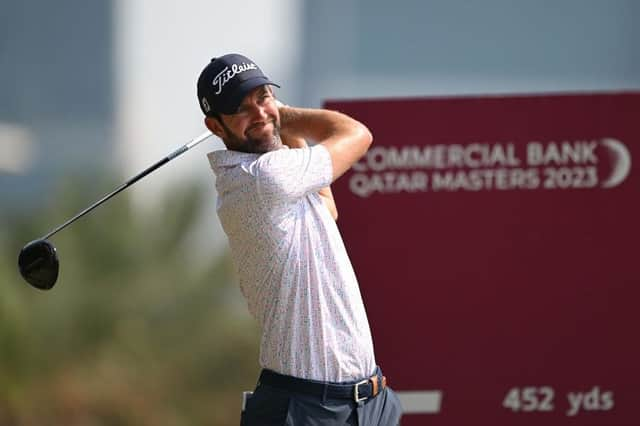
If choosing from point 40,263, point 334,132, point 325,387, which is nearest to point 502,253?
point 334,132

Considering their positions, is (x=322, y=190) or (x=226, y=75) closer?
(x=226, y=75)

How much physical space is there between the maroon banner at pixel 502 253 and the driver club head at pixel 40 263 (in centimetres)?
132

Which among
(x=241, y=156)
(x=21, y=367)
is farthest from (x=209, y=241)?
(x=241, y=156)

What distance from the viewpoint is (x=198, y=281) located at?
4.26 m

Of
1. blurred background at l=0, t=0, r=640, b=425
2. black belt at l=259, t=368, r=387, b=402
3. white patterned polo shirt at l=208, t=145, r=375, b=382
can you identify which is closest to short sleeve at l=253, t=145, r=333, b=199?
white patterned polo shirt at l=208, t=145, r=375, b=382

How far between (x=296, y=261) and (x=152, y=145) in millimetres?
1708

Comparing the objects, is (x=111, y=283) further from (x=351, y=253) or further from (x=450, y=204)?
(x=450, y=204)

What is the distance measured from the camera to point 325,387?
105 inches

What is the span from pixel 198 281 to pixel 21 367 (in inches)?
26.2

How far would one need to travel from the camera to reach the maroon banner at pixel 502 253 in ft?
13.4

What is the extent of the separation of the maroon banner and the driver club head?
1.32 metres

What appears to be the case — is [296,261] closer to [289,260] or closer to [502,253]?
[289,260]

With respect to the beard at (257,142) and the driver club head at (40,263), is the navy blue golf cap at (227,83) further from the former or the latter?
the driver club head at (40,263)

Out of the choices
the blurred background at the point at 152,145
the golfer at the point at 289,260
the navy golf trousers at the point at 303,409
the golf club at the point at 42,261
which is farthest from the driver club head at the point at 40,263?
A: the blurred background at the point at 152,145
